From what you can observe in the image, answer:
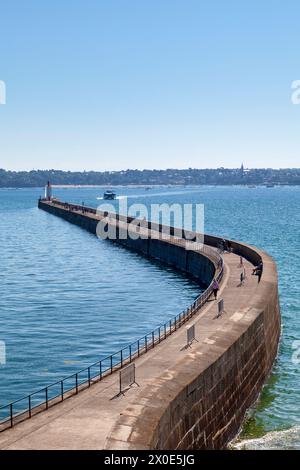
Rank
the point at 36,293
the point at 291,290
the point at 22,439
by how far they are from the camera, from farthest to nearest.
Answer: the point at 291,290
the point at 36,293
the point at 22,439

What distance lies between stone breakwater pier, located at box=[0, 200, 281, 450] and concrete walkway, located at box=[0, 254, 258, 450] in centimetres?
3

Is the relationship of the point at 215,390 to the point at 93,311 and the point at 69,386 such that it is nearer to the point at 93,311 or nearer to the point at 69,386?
the point at 69,386

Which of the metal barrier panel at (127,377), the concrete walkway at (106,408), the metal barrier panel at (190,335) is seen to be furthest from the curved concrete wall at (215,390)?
the metal barrier panel at (190,335)

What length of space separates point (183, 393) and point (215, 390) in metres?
3.33

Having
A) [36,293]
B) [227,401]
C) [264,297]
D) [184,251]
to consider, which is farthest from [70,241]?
[227,401]

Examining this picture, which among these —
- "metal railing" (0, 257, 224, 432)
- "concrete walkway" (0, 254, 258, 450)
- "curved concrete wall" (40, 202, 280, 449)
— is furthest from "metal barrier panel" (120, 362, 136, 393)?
"curved concrete wall" (40, 202, 280, 449)

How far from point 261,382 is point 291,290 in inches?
980

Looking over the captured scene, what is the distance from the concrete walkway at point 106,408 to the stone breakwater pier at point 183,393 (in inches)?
1.0

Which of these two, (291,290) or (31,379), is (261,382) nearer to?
(31,379)

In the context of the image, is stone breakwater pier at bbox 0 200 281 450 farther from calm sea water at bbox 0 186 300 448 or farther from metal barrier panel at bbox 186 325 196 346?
calm sea water at bbox 0 186 300 448

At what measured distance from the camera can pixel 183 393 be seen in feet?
65.7

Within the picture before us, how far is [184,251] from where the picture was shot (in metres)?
62.5

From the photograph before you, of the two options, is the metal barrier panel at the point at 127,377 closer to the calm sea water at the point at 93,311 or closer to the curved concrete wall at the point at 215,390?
the curved concrete wall at the point at 215,390

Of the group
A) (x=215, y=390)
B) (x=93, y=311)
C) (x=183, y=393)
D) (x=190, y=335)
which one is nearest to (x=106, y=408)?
(x=183, y=393)
